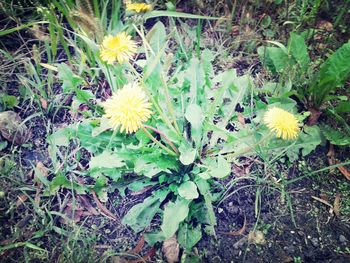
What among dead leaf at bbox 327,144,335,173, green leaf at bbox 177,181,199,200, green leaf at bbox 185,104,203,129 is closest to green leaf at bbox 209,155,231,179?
green leaf at bbox 177,181,199,200

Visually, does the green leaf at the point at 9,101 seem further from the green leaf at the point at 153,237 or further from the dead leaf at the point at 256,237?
the dead leaf at the point at 256,237

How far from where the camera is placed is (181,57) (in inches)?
75.9

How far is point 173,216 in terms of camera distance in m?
1.39

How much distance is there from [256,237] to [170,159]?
1.79ft

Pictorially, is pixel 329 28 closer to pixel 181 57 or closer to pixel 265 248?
pixel 181 57

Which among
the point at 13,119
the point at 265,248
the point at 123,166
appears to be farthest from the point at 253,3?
the point at 13,119

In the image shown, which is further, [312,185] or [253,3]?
[253,3]

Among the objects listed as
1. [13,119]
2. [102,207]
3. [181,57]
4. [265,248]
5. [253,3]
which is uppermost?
[253,3]

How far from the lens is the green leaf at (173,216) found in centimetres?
136

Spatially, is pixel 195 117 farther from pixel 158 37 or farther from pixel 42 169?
pixel 42 169

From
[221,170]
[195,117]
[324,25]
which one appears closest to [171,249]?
[221,170]

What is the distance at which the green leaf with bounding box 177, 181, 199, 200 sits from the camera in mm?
1350

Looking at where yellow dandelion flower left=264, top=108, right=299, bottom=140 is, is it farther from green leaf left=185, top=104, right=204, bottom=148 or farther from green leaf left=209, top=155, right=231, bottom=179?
green leaf left=185, top=104, right=204, bottom=148

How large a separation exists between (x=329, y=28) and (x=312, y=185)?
3.62 ft
